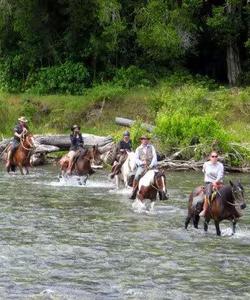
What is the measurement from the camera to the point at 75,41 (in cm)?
4966

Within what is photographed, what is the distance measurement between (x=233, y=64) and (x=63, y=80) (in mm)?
11082

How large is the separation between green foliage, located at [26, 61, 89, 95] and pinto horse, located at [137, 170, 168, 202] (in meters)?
27.7

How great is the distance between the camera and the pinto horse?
20.9 m

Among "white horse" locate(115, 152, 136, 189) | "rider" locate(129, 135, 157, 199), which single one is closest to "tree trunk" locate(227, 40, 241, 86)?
"white horse" locate(115, 152, 136, 189)

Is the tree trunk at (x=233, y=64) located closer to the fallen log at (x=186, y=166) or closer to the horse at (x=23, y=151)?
the fallen log at (x=186, y=166)

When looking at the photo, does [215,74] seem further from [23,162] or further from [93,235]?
[93,235]

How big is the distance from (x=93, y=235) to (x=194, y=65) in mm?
36098

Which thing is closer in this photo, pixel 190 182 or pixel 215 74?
pixel 190 182

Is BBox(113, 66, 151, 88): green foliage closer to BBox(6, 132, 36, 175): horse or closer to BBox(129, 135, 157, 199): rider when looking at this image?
BBox(6, 132, 36, 175): horse

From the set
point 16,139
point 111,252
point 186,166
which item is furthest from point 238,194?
point 186,166

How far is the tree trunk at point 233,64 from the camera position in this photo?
4878 centimetres

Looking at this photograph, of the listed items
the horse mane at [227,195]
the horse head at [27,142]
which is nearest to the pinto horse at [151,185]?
the horse mane at [227,195]

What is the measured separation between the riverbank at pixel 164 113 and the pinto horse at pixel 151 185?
11832 millimetres

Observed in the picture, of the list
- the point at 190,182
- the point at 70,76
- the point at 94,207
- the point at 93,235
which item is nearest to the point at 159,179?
the point at 94,207
